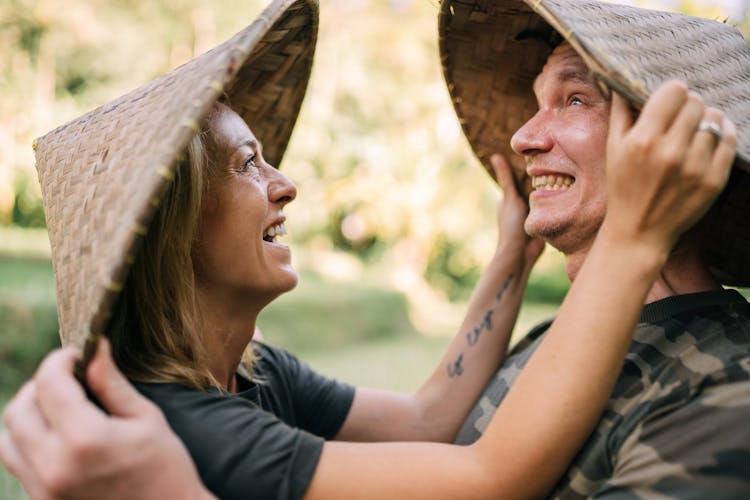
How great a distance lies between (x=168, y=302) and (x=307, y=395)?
59cm

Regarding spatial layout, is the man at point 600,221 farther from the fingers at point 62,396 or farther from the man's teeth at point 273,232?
the fingers at point 62,396

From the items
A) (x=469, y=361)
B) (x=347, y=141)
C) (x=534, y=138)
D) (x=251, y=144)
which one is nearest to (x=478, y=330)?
(x=469, y=361)

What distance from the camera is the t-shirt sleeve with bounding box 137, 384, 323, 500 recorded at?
1121 mm

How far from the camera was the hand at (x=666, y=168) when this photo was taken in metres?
0.97

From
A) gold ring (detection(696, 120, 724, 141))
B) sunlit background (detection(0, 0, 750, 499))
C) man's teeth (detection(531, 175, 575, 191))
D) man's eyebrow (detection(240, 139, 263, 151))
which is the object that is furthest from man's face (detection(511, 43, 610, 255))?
sunlit background (detection(0, 0, 750, 499))

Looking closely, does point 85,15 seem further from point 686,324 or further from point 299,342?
point 686,324

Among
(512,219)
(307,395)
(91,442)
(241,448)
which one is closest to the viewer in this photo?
(91,442)

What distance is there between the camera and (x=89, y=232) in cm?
110

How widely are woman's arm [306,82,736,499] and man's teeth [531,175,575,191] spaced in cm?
46

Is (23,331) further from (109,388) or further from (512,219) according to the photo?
(109,388)

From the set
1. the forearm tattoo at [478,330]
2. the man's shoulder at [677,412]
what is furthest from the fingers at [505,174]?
the man's shoulder at [677,412]

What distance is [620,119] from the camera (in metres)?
1.07

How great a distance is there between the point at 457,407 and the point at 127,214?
1.18 m

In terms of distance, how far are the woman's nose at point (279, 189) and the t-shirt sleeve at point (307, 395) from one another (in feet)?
1.50
